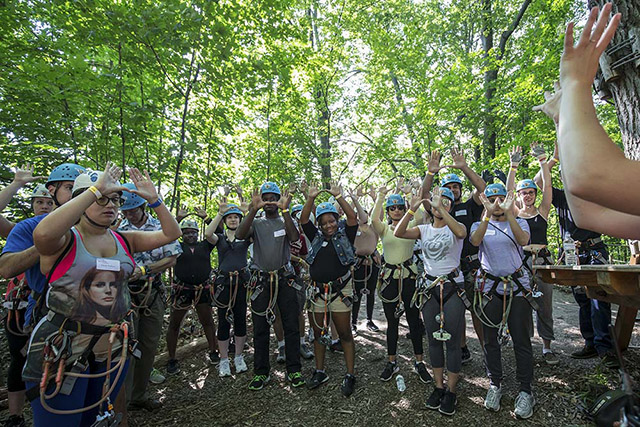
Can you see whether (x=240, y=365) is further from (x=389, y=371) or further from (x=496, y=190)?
(x=496, y=190)

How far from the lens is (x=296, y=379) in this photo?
191 inches

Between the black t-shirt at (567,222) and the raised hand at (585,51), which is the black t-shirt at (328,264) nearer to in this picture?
the black t-shirt at (567,222)

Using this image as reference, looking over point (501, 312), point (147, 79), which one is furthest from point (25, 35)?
point (501, 312)

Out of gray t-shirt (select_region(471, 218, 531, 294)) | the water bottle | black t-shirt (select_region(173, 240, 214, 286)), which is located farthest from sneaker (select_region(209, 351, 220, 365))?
the water bottle

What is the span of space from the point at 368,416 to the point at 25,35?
25.9 feet

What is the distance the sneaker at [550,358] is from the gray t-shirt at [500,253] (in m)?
1.97

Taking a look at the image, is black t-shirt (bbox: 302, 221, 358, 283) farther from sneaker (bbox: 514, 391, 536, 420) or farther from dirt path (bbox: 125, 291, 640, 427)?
sneaker (bbox: 514, 391, 536, 420)

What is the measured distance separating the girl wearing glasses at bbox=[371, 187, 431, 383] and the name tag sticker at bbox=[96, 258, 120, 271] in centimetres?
368

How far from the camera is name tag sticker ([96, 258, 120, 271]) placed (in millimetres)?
2576

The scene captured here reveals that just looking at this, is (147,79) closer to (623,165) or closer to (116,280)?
(116,280)

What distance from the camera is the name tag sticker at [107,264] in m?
2.58

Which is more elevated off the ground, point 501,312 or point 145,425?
point 501,312

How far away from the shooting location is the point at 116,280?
2693 mm

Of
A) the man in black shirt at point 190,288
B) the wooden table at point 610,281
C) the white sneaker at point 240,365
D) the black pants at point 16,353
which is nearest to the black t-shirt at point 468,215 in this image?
the wooden table at point 610,281
